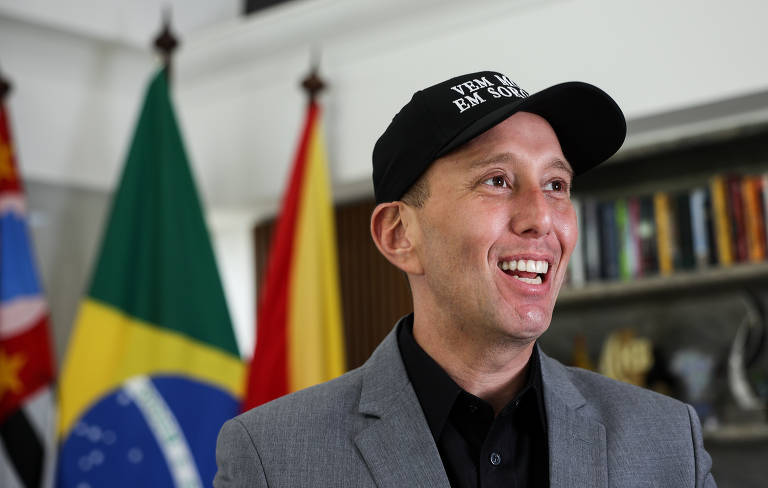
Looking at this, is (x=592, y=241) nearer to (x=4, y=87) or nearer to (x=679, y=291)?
(x=679, y=291)

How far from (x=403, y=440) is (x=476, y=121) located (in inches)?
17.8

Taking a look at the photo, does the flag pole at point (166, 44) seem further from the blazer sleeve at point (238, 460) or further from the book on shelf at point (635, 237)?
the blazer sleeve at point (238, 460)

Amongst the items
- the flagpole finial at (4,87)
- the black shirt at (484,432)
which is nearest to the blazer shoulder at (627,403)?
the black shirt at (484,432)

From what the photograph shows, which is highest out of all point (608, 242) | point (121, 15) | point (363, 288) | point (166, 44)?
point (121, 15)

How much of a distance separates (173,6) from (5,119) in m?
0.98

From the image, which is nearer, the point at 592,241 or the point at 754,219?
the point at 754,219

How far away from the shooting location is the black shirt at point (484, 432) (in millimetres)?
1207

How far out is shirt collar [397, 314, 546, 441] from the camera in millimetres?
1241

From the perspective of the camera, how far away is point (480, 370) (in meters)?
1.26

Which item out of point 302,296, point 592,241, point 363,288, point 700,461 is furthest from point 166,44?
point 700,461

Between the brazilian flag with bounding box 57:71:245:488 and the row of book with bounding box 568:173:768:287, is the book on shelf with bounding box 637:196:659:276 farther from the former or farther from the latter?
the brazilian flag with bounding box 57:71:245:488

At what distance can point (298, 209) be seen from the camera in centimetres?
318

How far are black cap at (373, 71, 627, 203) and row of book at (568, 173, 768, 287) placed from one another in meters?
1.75

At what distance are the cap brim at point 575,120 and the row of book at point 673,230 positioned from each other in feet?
5.72
